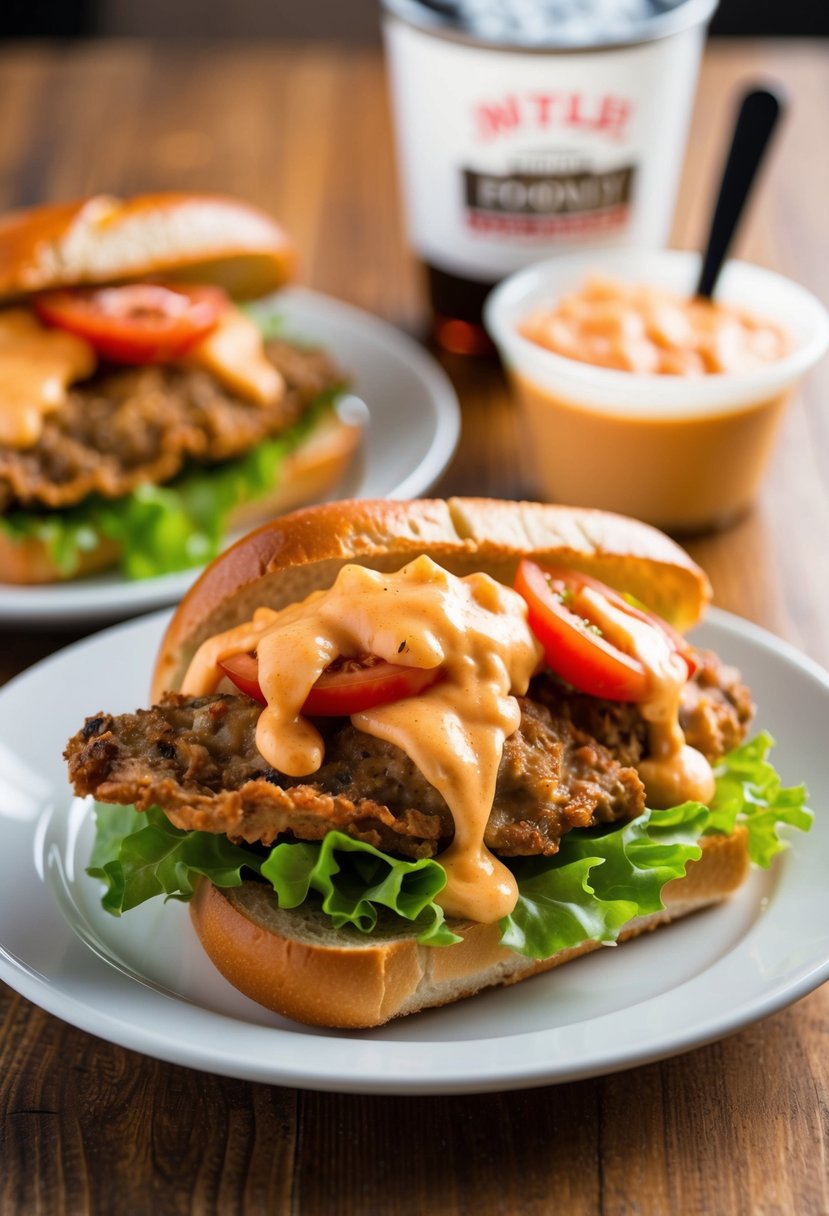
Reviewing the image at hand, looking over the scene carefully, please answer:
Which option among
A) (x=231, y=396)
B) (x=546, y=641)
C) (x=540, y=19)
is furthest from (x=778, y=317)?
(x=546, y=641)

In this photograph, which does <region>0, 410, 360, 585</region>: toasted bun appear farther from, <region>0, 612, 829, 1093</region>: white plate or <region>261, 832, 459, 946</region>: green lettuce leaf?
<region>261, 832, 459, 946</region>: green lettuce leaf

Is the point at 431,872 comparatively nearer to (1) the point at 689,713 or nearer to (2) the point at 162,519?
(1) the point at 689,713

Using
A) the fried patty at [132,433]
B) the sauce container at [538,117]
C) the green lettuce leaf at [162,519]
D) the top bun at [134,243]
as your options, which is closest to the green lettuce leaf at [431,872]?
the green lettuce leaf at [162,519]

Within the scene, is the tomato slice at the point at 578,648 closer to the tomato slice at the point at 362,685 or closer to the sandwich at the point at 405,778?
the sandwich at the point at 405,778

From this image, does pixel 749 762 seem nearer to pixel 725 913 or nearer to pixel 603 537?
pixel 725 913

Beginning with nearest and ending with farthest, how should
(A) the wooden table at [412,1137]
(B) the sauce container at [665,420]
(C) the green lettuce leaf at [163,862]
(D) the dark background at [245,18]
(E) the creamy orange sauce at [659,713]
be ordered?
1. (A) the wooden table at [412,1137]
2. (C) the green lettuce leaf at [163,862]
3. (E) the creamy orange sauce at [659,713]
4. (B) the sauce container at [665,420]
5. (D) the dark background at [245,18]

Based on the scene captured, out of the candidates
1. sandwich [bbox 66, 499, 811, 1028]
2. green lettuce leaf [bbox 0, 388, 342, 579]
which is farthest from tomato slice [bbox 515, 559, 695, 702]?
green lettuce leaf [bbox 0, 388, 342, 579]
